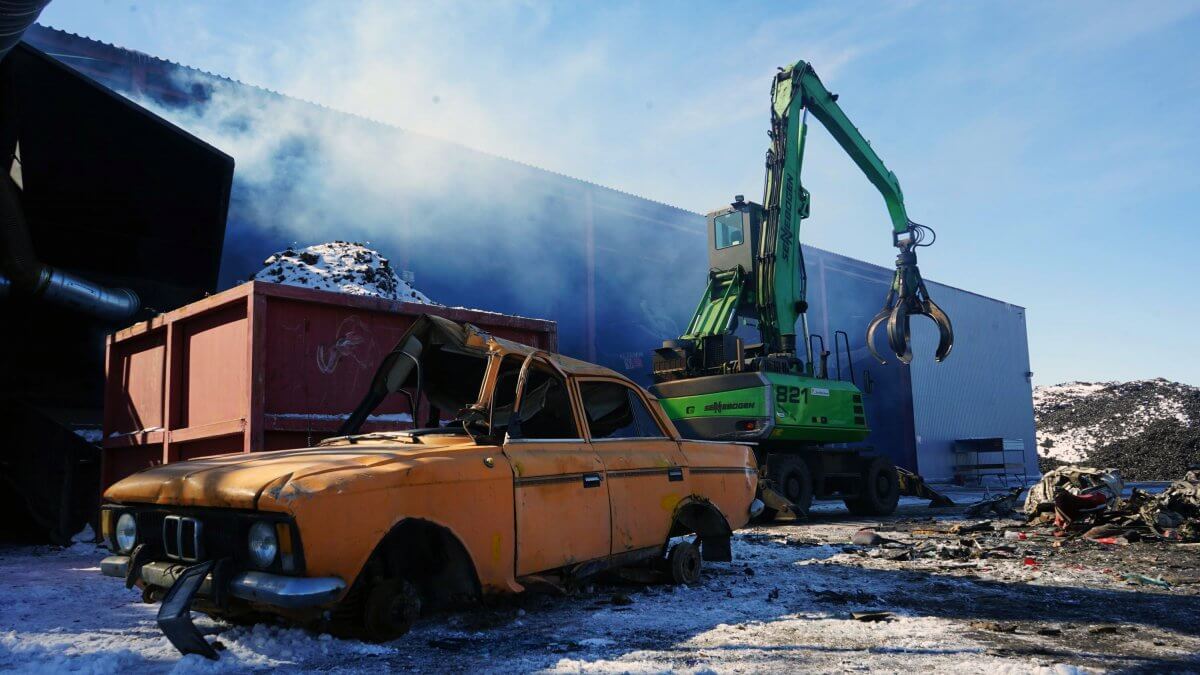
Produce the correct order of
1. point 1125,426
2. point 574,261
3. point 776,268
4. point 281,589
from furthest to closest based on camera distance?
point 1125,426
point 574,261
point 776,268
point 281,589

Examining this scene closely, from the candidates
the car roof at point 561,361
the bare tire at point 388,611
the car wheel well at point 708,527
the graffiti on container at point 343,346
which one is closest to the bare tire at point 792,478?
the car wheel well at point 708,527

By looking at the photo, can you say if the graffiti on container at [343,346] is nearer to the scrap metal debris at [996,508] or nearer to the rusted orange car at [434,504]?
the rusted orange car at [434,504]

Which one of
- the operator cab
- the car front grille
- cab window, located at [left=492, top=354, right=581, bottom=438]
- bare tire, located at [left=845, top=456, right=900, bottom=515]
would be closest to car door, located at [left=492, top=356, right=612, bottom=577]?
cab window, located at [left=492, top=354, right=581, bottom=438]

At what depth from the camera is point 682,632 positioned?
385cm

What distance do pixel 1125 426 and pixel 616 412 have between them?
95.5 ft

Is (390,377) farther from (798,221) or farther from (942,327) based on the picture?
(942,327)

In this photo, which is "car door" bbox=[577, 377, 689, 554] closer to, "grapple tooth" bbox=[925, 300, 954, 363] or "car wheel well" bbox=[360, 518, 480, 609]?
"car wheel well" bbox=[360, 518, 480, 609]

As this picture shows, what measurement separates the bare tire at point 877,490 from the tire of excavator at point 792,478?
151cm

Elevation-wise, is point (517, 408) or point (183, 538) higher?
point (517, 408)

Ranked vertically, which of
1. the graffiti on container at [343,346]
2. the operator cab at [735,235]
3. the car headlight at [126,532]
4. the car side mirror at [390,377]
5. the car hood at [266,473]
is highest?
the operator cab at [735,235]

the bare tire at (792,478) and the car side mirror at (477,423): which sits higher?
the car side mirror at (477,423)

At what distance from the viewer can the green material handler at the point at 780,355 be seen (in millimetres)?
10336

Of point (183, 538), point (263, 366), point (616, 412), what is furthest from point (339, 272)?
point (183, 538)

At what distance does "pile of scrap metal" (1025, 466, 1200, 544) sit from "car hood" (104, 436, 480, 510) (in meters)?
7.26
